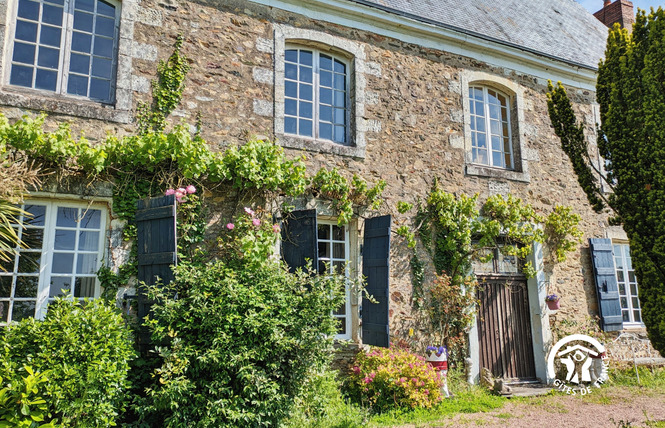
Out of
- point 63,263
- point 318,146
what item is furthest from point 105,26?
point 318,146

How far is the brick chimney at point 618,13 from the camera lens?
11430 mm

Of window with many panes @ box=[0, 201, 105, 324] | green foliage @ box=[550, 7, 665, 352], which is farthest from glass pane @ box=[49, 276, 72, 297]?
green foliage @ box=[550, 7, 665, 352]

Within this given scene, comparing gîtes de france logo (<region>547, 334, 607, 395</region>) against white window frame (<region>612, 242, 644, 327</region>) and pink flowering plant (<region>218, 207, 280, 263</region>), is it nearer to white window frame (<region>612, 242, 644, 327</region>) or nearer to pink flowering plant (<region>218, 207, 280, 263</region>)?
white window frame (<region>612, 242, 644, 327</region>)

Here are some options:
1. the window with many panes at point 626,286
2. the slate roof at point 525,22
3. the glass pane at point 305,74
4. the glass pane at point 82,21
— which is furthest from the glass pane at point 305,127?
the window with many panes at point 626,286

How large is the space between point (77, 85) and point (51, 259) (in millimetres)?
1951

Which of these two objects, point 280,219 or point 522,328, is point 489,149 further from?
point 280,219

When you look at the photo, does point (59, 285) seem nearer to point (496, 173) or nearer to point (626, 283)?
point (496, 173)

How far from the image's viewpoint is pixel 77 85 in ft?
18.5

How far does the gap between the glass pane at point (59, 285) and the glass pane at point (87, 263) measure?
0.49 ft

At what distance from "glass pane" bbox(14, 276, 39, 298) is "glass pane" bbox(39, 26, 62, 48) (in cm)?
255

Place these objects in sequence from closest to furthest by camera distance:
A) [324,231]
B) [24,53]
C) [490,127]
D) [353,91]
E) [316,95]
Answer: [24,53]
[324,231]
[316,95]
[353,91]
[490,127]

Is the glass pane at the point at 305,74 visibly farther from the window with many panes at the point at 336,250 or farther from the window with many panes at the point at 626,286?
the window with many panes at the point at 626,286

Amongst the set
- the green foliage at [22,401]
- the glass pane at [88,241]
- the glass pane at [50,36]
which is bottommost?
the green foliage at [22,401]

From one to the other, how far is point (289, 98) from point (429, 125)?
218 centimetres
